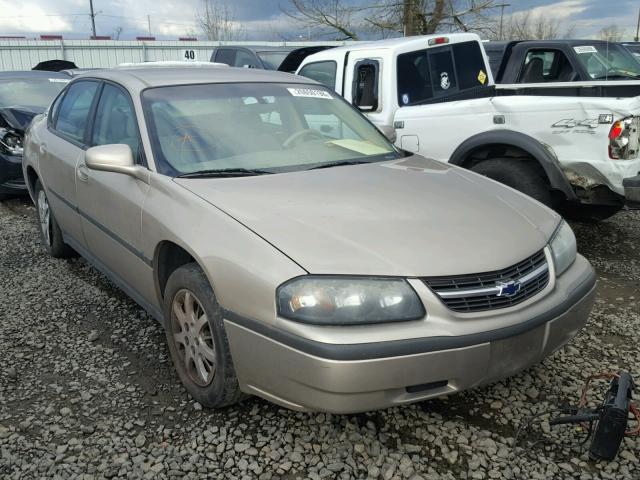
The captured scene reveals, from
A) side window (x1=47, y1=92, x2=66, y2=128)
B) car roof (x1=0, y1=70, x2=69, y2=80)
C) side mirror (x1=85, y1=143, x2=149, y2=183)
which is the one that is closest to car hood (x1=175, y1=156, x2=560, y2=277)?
side mirror (x1=85, y1=143, x2=149, y2=183)

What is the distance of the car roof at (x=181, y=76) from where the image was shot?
3533 millimetres

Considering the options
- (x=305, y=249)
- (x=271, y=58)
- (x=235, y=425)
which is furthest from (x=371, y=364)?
(x=271, y=58)

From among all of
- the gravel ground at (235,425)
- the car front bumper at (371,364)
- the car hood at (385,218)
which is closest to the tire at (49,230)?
the gravel ground at (235,425)

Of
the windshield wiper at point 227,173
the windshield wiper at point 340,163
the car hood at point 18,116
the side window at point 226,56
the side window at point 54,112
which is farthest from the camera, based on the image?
the side window at point 226,56

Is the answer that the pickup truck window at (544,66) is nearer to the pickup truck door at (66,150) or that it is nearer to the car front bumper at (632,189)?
the car front bumper at (632,189)

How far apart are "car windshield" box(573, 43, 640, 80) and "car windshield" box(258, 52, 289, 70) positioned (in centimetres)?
572

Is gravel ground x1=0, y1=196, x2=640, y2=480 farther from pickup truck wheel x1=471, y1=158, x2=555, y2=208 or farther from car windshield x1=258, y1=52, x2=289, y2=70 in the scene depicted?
car windshield x1=258, y1=52, x2=289, y2=70

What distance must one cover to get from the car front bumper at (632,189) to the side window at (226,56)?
8993 millimetres

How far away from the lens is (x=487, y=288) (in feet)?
7.75

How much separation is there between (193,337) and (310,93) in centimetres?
191

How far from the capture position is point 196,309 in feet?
9.09

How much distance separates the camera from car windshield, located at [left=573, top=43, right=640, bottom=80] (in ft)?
25.3

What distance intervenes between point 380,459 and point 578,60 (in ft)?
22.2

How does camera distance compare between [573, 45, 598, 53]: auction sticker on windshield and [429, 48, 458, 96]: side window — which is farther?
[573, 45, 598, 53]: auction sticker on windshield
